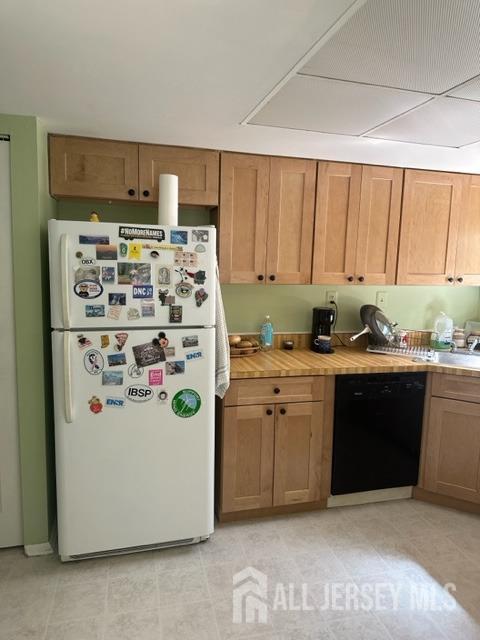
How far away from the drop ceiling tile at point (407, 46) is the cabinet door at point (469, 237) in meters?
1.60

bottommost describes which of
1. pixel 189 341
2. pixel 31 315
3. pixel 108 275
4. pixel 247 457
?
pixel 247 457

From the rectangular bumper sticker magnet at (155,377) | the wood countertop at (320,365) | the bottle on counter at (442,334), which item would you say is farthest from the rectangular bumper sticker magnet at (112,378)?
the bottle on counter at (442,334)

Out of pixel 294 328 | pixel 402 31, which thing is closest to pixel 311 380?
pixel 294 328

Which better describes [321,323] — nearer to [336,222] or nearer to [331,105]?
[336,222]

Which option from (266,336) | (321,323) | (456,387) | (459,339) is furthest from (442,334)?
(266,336)

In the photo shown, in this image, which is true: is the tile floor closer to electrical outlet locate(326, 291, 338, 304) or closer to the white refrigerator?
the white refrigerator

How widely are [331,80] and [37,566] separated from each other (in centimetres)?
257

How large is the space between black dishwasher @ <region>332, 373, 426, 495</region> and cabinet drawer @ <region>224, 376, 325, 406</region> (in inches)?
5.8

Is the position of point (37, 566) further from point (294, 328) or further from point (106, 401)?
point (294, 328)

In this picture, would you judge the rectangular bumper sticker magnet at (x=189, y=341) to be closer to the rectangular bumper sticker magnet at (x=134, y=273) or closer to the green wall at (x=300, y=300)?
the rectangular bumper sticker magnet at (x=134, y=273)

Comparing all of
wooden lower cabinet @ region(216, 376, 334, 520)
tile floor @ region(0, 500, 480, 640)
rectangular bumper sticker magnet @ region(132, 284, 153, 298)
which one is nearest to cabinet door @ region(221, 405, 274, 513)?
wooden lower cabinet @ region(216, 376, 334, 520)

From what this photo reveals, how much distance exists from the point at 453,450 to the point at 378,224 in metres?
1.51

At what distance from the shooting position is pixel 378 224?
2945mm

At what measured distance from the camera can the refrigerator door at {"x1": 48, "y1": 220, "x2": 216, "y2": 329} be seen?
2000mm
